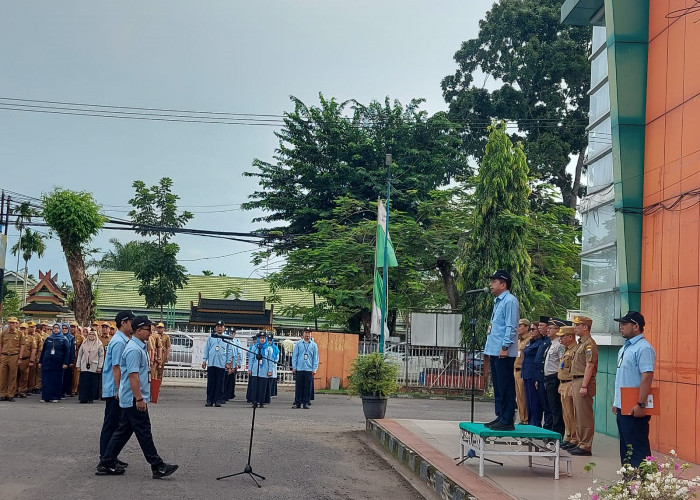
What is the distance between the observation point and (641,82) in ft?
43.0

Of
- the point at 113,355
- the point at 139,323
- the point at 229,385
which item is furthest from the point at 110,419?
the point at 229,385

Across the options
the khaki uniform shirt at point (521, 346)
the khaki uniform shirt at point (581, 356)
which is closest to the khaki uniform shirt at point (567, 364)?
the khaki uniform shirt at point (581, 356)

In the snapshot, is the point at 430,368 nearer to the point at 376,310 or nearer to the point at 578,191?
the point at 376,310

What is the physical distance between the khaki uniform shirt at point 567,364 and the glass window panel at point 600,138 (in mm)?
4339

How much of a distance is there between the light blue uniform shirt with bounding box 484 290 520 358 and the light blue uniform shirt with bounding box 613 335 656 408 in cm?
112

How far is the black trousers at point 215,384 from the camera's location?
20.8 metres

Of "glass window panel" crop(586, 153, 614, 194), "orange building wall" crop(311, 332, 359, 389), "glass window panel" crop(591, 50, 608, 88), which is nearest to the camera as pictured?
"glass window panel" crop(586, 153, 614, 194)

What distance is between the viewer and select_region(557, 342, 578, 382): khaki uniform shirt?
11391mm

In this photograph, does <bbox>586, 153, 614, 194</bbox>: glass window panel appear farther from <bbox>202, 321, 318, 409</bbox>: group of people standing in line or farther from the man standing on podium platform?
<bbox>202, 321, 318, 409</bbox>: group of people standing in line

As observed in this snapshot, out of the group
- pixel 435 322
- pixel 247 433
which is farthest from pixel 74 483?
pixel 435 322

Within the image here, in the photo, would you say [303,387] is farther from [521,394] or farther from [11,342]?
[521,394]

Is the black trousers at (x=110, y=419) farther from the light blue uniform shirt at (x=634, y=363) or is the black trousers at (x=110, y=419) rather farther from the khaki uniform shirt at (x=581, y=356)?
the khaki uniform shirt at (x=581, y=356)

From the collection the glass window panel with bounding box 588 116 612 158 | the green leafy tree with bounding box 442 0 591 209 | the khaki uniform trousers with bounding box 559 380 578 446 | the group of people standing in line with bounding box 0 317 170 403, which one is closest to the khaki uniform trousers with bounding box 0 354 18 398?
the group of people standing in line with bounding box 0 317 170 403

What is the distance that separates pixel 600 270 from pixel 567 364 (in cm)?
345
